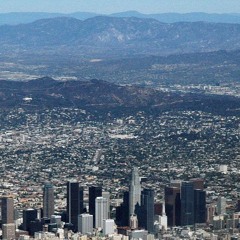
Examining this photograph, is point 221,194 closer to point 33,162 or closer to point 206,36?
point 33,162

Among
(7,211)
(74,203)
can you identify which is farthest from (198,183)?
(7,211)

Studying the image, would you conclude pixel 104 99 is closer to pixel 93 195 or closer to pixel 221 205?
pixel 93 195

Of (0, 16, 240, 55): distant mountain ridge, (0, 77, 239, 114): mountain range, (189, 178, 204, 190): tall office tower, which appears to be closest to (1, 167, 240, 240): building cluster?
(189, 178, 204, 190): tall office tower

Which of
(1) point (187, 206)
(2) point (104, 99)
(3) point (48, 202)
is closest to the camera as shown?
(1) point (187, 206)

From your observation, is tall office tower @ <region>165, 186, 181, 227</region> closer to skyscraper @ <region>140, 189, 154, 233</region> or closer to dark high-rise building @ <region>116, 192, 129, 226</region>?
skyscraper @ <region>140, 189, 154, 233</region>

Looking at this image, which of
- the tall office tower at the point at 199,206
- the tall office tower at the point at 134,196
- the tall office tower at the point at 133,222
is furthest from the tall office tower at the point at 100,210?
the tall office tower at the point at 199,206

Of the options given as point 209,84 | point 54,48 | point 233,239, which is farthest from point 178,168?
point 54,48

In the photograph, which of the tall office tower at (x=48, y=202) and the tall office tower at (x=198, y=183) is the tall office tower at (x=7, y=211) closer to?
the tall office tower at (x=48, y=202)
